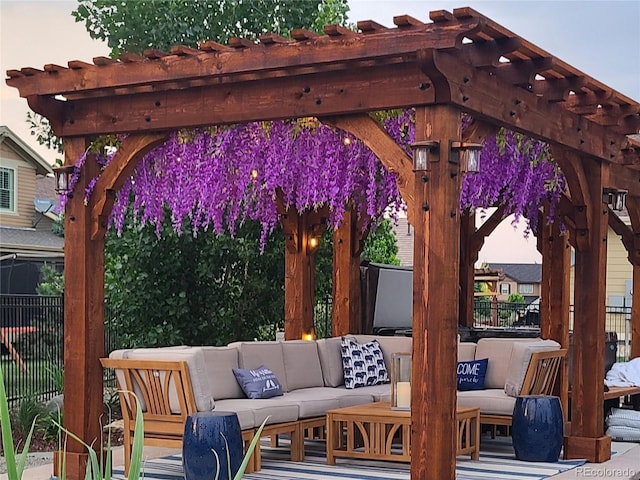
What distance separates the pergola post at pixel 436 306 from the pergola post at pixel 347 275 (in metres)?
5.29

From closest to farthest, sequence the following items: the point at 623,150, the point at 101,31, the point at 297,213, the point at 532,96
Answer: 1. the point at 532,96
2. the point at 623,150
3. the point at 297,213
4. the point at 101,31

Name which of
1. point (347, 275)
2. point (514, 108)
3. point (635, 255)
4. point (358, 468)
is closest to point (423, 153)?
point (514, 108)

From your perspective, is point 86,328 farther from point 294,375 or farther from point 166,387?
point 294,375

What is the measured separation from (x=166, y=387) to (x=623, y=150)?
14.2 ft

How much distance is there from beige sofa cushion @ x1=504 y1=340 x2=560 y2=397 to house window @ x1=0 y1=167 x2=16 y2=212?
14.9 meters

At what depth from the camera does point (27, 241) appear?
20.0m

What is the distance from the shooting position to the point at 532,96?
640 centimetres

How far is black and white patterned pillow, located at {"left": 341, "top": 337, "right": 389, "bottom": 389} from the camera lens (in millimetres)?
8766

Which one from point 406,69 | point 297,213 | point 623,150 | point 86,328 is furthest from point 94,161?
point 623,150

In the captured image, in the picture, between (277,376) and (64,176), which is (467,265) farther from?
(64,176)

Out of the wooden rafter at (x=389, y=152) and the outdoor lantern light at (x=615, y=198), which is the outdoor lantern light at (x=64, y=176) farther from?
the outdoor lantern light at (x=615, y=198)

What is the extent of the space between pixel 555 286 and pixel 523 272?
112ft

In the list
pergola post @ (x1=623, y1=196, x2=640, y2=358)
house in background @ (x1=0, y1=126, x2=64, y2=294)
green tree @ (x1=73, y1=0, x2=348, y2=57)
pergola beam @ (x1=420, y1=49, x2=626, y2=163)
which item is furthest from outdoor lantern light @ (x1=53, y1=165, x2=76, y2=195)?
house in background @ (x1=0, y1=126, x2=64, y2=294)

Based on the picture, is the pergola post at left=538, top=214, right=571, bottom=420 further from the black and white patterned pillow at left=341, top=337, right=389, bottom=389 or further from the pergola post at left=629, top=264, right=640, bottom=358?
the black and white patterned pillow at left=341, top=337, right=389, bottom=389
